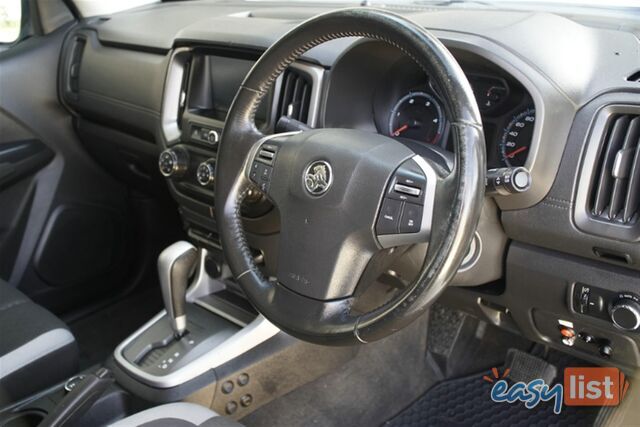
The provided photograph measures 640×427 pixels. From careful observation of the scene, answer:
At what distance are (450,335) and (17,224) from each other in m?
1.44

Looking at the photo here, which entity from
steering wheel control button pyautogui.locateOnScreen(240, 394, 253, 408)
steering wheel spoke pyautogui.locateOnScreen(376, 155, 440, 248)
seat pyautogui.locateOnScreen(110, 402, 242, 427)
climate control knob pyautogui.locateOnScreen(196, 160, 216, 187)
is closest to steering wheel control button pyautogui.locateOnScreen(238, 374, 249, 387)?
steering wheel control button pyautogui.locateOnScreen(240, 394, 253, 408)

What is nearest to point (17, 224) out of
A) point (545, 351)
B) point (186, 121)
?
point (186, 121)

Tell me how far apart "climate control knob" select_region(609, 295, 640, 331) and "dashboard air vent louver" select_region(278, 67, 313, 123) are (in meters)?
0.70

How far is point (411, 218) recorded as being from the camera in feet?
3.17

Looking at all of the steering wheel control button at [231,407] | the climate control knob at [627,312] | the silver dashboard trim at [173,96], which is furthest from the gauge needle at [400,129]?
the steering wheel control button at [231,407]

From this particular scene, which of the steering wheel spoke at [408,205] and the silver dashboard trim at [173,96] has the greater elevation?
the steering wheel spoke at [408,205]

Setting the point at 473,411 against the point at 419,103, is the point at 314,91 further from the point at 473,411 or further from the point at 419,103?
the point at 473,411

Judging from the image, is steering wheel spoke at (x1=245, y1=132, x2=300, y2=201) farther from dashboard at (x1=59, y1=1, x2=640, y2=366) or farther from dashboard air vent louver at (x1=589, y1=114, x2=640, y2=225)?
dashboard air vent louver at (x1=589, y1=114, x2=640, y2=225)

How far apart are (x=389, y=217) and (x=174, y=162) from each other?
2.70 ft

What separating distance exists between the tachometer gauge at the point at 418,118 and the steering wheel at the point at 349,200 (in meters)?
0.29

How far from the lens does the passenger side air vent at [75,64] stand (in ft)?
7.27

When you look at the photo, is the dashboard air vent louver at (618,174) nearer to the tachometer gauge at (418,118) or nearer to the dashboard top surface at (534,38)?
the dashboard top surface at (534,38)

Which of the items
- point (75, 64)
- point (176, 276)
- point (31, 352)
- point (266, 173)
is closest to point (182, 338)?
point (176, 276)

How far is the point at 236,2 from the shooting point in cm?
229
